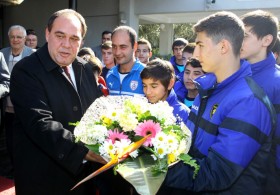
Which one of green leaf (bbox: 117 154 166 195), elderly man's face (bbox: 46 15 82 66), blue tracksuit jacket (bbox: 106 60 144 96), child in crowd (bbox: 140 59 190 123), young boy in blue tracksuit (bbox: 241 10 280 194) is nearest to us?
green leaf (bbox: 117 154 166 195)

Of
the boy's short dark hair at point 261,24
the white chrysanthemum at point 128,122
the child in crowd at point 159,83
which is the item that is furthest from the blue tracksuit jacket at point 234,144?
the child in crowd at point 159,83

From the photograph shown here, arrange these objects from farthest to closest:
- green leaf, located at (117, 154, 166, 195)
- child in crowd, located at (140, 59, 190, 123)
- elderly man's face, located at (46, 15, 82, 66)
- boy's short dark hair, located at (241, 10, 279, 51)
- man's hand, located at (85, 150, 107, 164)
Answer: child in crowd, located at (140, 59, 190, 123)
boy's short dark hair, located at (241, 10, 279, 51)
elderly man's face, located at (46, 15, 82, 66)
man's hand, located at (85, 150, 107, 164)
green leaf, located at (117, 154, 166, 195)

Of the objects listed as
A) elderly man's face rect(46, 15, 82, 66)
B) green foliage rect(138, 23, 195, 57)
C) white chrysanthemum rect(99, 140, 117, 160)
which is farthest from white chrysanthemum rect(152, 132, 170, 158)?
green foliage rect(138, 23, 195, 57)

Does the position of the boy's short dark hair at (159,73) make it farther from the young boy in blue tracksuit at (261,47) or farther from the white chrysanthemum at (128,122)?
the white chrysanthemum at (128,122)

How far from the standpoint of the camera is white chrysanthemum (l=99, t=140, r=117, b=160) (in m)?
1.67

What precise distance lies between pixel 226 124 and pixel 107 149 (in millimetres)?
664

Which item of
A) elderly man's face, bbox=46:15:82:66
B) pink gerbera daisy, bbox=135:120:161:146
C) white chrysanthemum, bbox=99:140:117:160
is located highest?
elderly man's face, bbox=46:15:82:66

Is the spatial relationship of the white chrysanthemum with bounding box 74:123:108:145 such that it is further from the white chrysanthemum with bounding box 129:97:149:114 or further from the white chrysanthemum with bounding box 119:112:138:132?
the white chrysanthemum with bounding box 129:97:149:114

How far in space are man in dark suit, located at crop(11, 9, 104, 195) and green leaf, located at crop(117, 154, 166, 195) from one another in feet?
1.60

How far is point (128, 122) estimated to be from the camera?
1742 mm

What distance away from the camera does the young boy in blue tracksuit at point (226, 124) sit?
5.43 ft

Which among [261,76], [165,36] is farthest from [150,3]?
[261,76]

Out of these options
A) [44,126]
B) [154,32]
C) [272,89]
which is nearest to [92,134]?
[44,126]

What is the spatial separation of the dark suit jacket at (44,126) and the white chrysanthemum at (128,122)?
45cm
